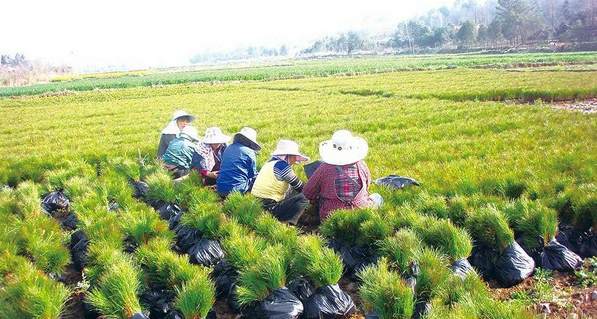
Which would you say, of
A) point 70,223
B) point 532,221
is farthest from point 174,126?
point 532,221

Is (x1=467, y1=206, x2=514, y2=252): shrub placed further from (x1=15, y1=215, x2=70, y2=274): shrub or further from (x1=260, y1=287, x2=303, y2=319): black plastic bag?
(x1=15, y1=215, x2=70, y2=274): shrub

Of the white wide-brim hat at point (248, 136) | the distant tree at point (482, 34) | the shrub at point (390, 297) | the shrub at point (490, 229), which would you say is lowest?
the distant tree at point (482, 34)

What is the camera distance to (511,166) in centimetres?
741

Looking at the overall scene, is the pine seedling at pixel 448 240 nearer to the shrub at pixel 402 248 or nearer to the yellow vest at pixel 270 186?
the shrub at pixel 402 248

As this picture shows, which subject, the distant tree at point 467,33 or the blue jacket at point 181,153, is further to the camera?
the distant tree at point 467,33

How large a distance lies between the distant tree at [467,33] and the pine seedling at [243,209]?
304 ft

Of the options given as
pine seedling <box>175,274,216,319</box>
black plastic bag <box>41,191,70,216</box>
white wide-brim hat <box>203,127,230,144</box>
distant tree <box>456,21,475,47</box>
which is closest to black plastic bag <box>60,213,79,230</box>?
black plastic bag <box>41,191,70,216</box>

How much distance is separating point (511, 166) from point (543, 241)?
2831 millimetres

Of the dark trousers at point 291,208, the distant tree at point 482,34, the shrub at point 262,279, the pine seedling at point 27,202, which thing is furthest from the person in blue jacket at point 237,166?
the distant tree at point 482,34

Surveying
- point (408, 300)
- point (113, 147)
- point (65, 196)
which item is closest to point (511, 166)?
point (408, 300)

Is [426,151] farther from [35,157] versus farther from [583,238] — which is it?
[35,157]

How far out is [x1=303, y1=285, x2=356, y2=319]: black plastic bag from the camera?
4.02 meters

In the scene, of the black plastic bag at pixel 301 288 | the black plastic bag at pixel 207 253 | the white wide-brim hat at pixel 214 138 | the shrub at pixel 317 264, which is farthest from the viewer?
the white wide-brim hat at pixel 214 138

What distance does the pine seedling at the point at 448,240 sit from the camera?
4.36 m
